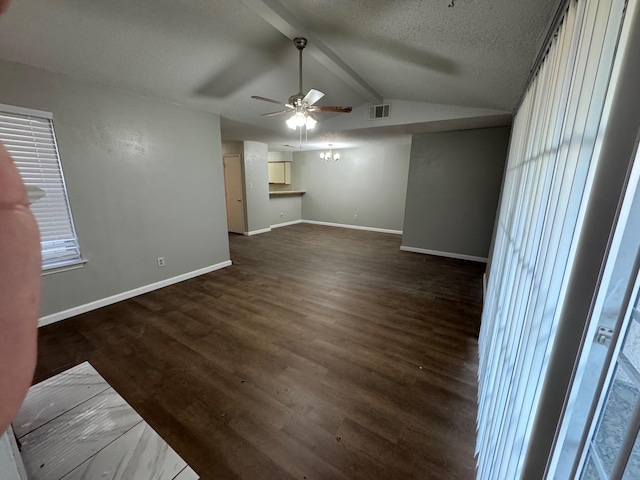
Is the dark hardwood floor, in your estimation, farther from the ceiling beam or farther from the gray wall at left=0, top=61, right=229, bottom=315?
the ceiling beam

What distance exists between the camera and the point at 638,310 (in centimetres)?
44

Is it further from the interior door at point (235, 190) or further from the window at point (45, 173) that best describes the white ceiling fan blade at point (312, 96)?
the interior door at point (235, 190)

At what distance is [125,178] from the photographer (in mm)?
2783

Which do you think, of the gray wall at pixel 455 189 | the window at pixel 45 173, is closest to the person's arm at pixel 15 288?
the window at pixel 45 173

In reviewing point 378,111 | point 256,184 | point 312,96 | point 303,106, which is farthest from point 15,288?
point 256,184

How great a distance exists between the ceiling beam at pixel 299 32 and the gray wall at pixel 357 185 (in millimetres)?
3502

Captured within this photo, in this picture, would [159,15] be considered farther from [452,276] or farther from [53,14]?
[452,276]

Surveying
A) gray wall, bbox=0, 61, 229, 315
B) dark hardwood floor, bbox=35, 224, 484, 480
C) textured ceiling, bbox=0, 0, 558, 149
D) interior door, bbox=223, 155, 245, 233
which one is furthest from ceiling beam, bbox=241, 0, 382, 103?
interior door, bbox=223, 155, 245, 233

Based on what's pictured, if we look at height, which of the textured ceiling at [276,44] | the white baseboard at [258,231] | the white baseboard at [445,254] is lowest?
the white baseboard at [445,254]

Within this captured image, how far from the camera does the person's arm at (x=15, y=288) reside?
230 millimetres

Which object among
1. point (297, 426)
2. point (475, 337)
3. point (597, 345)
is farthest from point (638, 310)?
point (475, 337)

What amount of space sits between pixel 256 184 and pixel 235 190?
517 millimetres

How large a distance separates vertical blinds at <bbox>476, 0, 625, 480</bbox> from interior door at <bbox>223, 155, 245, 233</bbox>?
573cm

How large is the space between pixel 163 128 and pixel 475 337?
4001 mm
